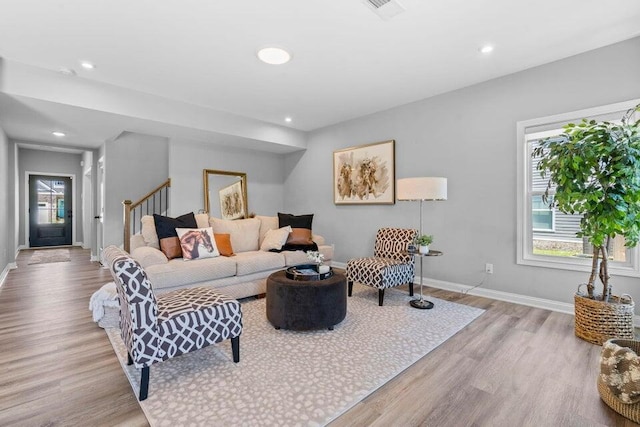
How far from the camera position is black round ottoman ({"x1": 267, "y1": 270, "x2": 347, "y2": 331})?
268 centimetres

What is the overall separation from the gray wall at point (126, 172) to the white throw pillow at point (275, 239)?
334 centimetres

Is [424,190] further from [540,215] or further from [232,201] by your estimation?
[232,201]

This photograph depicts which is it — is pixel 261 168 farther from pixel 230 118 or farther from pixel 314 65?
pixel 314 65

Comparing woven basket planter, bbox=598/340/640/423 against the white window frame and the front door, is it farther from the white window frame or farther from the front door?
the front door

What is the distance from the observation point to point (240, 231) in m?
4.42

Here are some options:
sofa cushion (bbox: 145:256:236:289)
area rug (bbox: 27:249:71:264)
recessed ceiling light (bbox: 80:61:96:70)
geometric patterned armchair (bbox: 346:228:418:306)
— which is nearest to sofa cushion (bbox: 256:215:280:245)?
sofa cushion (bbox: 145:256:236:289)

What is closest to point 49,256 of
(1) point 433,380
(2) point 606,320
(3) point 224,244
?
(3) point 224,244

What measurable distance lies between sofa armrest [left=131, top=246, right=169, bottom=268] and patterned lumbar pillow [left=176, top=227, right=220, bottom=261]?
10.2 inches

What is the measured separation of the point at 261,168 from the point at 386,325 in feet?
14.9

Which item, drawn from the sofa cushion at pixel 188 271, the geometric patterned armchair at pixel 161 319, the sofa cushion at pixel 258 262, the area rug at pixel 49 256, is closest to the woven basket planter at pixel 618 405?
the geometric patterned armchair at pixel 161 319

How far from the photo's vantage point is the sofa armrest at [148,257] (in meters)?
3.20

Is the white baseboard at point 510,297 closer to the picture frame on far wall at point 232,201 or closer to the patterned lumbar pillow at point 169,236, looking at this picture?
the patterned lumbar pillow at point 169,236

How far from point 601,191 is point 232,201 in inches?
213

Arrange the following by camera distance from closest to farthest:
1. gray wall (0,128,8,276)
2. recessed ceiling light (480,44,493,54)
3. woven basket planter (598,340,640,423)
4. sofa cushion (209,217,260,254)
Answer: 1. woven basket planter (598,340,640,423)
2. recessed ceiling light (480,44,493,54)
3. sofa cushion (209,217,260,254)
4. gray wall (0,128,8,276)
